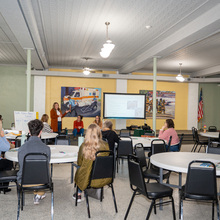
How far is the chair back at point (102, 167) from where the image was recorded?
2828mm

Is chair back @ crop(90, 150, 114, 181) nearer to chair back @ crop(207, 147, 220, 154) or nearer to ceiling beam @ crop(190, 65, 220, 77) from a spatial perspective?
chair back @ crop(207, 147, 220, 154)

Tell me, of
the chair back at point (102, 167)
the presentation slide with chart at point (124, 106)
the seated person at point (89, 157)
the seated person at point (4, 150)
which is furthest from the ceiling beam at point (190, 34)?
the seated person at point (4, 150)

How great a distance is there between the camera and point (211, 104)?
1243 cm

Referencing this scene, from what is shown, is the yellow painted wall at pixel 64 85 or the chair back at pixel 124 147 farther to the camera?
the yellow painted wall at pixel 64 85

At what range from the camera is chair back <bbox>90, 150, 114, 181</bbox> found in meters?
2.83

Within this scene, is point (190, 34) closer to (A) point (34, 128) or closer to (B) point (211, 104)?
(A) point (34, 128)

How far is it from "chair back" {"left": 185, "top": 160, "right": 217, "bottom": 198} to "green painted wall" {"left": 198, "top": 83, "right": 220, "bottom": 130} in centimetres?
1062

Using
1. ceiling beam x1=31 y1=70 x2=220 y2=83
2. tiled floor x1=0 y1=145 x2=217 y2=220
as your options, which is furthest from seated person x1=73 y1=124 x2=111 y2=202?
ceiling beam x1=31 y1=70 x2=220 y2=83

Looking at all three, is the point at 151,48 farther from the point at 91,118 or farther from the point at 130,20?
the point at 91,118

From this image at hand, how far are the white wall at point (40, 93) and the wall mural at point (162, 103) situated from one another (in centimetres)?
491

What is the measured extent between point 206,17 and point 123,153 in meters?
3.28

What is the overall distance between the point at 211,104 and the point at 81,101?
23.4 ft

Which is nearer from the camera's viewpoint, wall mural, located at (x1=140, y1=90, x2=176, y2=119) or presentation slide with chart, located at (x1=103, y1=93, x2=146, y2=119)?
presentation slide with chart, located at (x1=103, y1=93, x2=146, y2=119)

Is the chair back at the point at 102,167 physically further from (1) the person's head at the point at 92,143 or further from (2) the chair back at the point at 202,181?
(2) the chair back at the point at 202,181
